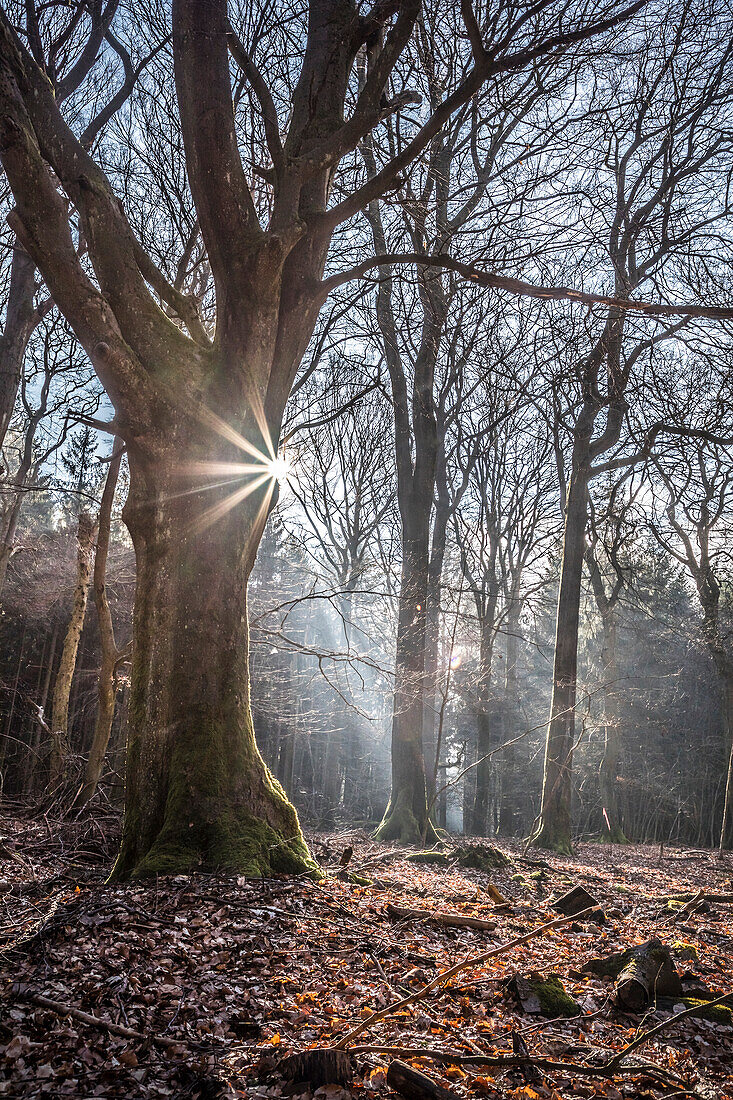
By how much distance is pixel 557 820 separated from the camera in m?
12.4

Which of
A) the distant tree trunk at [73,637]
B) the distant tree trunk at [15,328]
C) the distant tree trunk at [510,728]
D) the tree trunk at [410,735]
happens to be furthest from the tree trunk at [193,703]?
the distant tree trunk at [510,728]

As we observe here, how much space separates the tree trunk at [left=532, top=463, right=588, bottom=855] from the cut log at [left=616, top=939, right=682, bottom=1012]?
8696 mm

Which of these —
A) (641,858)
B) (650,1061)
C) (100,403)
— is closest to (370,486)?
(100,403)

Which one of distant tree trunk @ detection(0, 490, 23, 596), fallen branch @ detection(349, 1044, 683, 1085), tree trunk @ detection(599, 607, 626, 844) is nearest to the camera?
fallen branch @ detection(349, 1044, 683, 1085)

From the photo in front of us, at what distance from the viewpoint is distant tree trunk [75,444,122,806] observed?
25.2ft

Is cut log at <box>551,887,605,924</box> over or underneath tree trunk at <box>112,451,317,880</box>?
underneath

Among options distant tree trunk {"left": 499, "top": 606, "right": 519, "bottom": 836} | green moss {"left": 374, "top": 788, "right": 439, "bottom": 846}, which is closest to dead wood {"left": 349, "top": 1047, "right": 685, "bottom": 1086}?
green moss {"left": 374, "top": 788, "right": 439, "bottom": 846}

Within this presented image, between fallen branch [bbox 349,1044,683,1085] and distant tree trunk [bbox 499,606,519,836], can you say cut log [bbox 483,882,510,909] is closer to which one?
fallen branch [bbox 349,1044,683,1085]

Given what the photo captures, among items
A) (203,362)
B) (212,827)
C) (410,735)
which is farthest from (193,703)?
(410,735)

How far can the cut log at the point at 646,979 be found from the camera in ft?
10.5

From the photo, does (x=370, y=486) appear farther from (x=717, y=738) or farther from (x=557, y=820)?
(x=717, y=738)

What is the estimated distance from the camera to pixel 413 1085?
2.12 m

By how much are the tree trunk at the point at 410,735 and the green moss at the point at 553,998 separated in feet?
25.8

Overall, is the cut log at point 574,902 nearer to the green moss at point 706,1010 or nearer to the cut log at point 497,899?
the cut log at point 497,899
